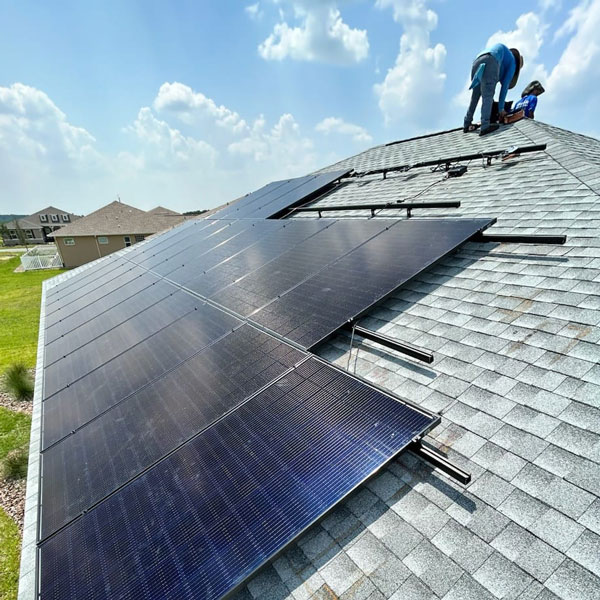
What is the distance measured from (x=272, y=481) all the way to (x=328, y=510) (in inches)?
17.6

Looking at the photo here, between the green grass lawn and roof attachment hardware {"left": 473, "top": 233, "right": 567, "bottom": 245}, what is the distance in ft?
52.1

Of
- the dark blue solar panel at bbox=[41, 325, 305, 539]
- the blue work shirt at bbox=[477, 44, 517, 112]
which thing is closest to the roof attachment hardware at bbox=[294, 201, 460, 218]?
the dark blue solar panel at bbox=[41, 325, 305, 539]

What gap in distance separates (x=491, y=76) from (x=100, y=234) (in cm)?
3957

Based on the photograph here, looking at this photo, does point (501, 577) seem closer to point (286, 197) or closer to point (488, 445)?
point (488, 445)

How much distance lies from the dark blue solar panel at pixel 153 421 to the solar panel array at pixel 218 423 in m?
0.02

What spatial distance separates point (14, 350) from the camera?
15.2m

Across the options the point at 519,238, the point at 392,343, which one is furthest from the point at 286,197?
the point at 392,343

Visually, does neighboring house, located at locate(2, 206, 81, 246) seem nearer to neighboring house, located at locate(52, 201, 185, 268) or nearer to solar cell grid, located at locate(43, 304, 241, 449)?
neighboring house, located at locate(52, 201, 185, 268)

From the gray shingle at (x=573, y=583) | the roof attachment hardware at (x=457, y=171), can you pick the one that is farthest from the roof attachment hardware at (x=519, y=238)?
the roof attachment hardware at (x=457, y=171)

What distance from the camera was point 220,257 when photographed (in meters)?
8.02

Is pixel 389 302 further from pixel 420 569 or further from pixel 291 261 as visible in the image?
pixel 420 569

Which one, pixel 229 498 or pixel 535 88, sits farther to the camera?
pixel 535 88

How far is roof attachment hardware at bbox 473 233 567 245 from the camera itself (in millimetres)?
4262

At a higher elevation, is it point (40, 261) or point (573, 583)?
point (573, 583)
